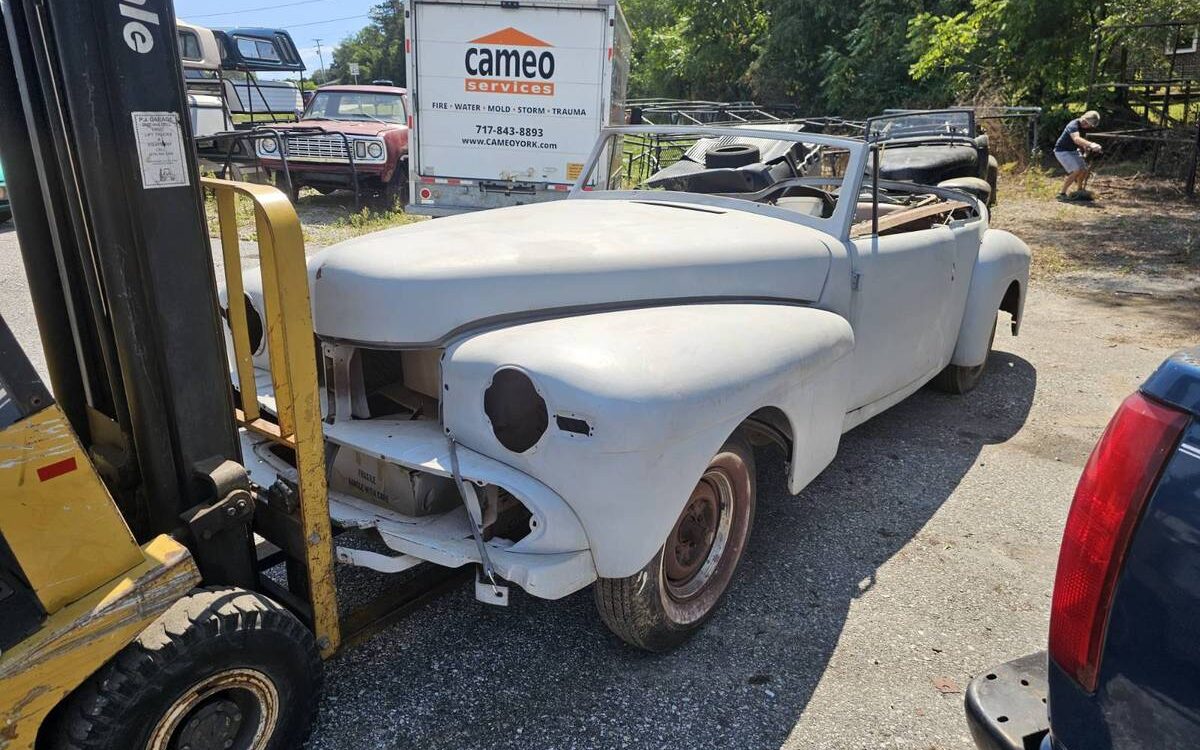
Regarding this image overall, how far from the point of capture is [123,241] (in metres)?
2.04

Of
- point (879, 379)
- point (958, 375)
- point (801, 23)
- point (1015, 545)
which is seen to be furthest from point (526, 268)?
point (801, 23)

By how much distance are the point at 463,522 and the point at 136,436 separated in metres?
0.93

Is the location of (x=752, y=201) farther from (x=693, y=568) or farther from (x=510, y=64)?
(x=510, y=64)

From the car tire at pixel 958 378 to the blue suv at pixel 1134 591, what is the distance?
12.4ft

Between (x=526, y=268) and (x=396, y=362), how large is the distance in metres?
0.66

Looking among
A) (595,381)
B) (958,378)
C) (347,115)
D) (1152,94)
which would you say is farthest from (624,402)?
(1152,94)

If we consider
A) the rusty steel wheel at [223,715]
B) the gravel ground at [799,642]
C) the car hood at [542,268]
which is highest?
the car hood at [542,268]

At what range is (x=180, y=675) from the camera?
1957mm

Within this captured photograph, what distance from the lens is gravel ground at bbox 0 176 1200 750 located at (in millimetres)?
2547

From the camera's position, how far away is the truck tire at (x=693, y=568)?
2617 mm

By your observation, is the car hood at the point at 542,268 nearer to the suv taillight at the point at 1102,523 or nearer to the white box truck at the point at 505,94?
the suv taillight at the point at 1102,523

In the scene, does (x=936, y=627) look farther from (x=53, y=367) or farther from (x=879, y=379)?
(x=53, y=367)

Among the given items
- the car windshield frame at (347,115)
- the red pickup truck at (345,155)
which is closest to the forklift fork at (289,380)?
the red pickup truck at (345,155)

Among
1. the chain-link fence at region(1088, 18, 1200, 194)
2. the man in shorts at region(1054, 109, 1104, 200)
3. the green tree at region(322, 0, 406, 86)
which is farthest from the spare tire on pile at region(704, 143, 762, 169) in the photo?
the green tree at region(322, 0, 406, 86)
